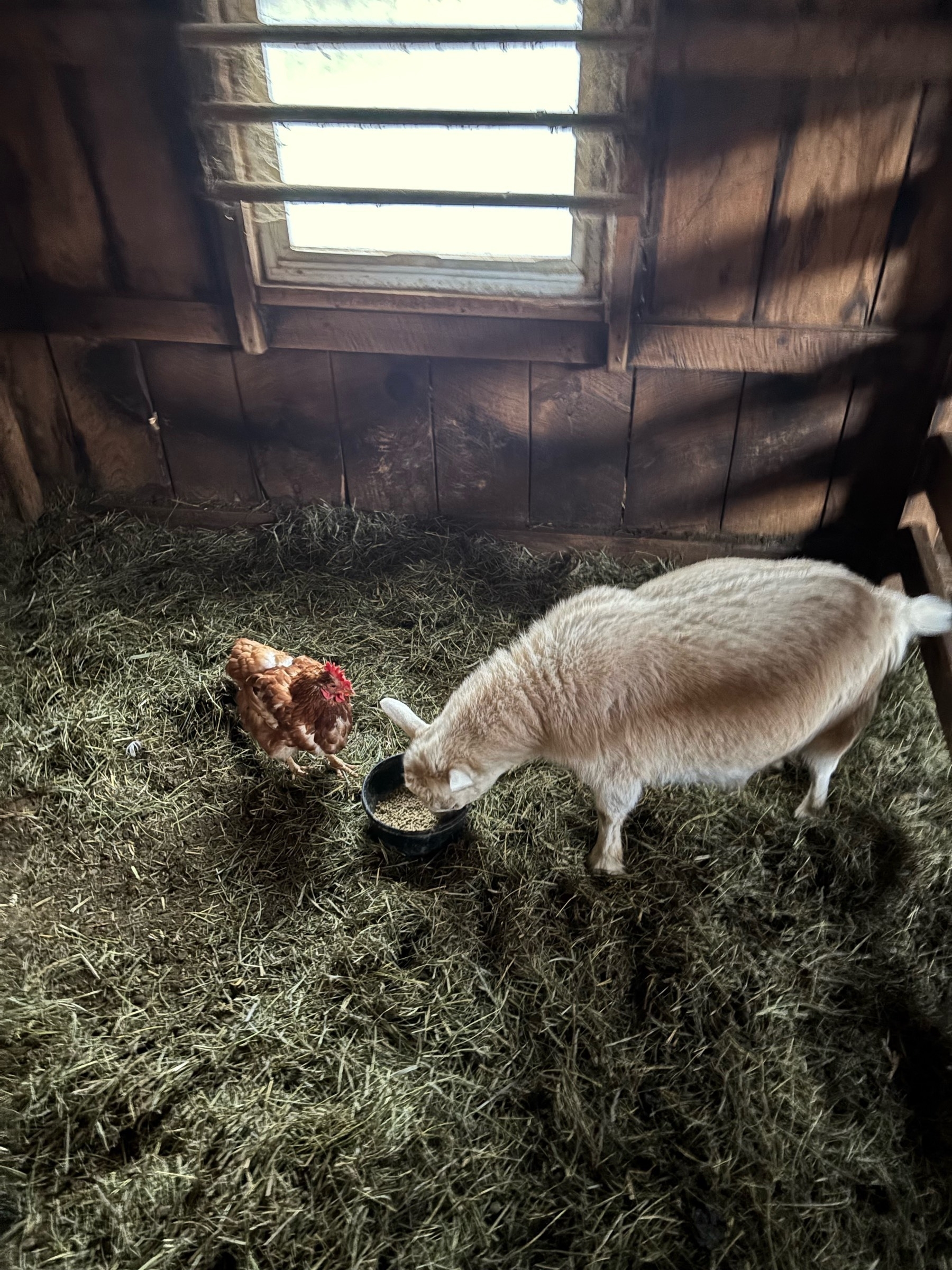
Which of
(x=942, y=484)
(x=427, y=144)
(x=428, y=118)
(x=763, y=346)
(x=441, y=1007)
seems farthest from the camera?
(x=763, y=346)

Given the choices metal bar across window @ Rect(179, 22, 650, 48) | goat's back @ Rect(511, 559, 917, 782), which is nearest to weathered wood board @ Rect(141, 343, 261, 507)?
metal bar across window @ Rect(179, 22, 650, 48)

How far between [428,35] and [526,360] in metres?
1.36

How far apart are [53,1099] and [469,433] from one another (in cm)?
315

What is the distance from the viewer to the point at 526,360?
390 centimetres

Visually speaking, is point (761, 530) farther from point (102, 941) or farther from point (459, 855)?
point (102, 941)

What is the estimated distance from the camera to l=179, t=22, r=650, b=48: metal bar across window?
282cm

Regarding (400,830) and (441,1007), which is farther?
(400,830)

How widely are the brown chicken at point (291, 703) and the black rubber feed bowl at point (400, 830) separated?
22cm

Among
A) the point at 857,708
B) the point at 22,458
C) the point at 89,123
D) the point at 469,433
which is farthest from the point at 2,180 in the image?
the point at 857,708

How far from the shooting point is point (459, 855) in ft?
10.2

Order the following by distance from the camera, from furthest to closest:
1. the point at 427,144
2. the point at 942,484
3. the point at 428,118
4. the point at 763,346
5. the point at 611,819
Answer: the point at 763,346
the point at 942,484
the point at 427,144
the point at 428,118
the point at 611,819

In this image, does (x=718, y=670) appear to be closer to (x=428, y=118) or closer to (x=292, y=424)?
(x=428, y=118)

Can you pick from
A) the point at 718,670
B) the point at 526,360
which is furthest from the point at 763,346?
the point at 718,670

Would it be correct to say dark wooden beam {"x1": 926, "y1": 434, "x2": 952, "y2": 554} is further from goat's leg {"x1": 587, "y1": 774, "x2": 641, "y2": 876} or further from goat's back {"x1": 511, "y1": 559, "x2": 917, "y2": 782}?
goat's leg {"x1": 587, "y1": 774, "x2": 641, "y2": 876}
